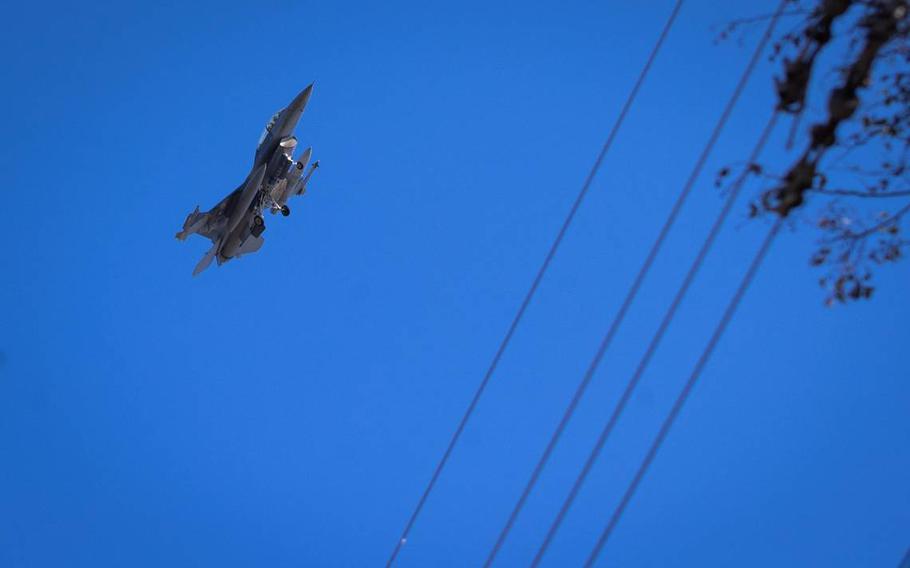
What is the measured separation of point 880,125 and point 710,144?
186cm

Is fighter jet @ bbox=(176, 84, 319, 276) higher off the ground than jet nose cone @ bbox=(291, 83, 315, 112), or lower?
lower

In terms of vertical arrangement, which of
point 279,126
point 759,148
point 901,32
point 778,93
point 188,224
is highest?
point 279,126

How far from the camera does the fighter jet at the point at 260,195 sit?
81.5 feet

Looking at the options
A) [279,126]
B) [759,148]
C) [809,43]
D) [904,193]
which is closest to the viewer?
[759,148]

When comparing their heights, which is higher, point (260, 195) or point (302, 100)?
point (302, 100)

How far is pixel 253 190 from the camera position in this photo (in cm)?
2548

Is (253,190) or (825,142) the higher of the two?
(253,190)

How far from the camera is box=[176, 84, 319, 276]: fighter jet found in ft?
81.5

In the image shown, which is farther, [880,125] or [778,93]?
[880,125]

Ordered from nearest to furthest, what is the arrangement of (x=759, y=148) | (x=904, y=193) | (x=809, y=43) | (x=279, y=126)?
(x=759, y=148) < (x=809, y=43) < (x=904, y=193) < (x=279, y=126)

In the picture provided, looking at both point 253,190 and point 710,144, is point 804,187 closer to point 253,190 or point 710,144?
point 710,144

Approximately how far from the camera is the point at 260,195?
25406mm

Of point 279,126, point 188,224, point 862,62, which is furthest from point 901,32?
point 188,224

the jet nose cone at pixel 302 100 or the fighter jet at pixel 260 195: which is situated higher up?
the jet nose cone at pixel 302 100
